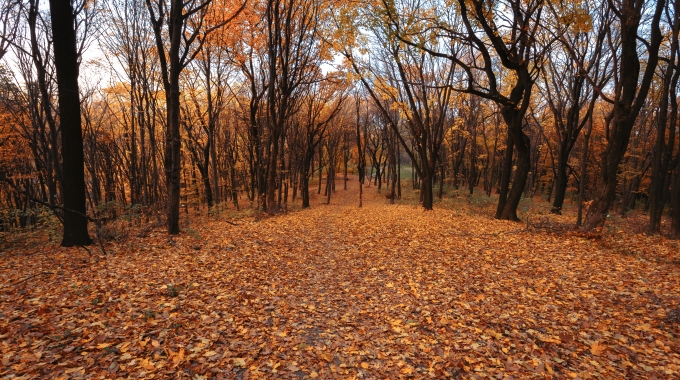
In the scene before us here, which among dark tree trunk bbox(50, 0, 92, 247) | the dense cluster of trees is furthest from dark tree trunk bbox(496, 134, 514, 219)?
dark tree trunk bbox(50, 0, 92, 247)

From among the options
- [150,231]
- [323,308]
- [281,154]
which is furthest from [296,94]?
[323,308]

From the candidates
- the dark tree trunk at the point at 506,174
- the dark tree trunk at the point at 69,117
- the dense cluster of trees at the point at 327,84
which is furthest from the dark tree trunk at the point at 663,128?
the dark tree trunk at the point at 69,117

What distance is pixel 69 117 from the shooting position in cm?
727

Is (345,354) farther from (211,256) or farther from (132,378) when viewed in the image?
(211,256)

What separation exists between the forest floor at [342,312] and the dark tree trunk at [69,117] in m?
0.75

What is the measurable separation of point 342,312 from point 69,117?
7.98 metres

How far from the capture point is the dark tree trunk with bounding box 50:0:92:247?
7.06m

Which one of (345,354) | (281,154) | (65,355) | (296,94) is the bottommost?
(345,354)

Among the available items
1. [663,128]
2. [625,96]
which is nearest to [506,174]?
[625,96]

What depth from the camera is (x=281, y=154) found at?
20.7 m

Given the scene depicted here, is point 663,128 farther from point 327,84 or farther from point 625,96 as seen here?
point 327,84

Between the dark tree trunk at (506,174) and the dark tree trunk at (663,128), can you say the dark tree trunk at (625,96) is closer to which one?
the dark tree trunk at (663,128)

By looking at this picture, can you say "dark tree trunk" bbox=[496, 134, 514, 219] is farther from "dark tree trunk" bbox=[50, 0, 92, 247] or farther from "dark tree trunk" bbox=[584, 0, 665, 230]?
"dark tree trunk" bbox=[50, 0, 92, 247]

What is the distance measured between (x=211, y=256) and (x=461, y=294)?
5.71 meters
